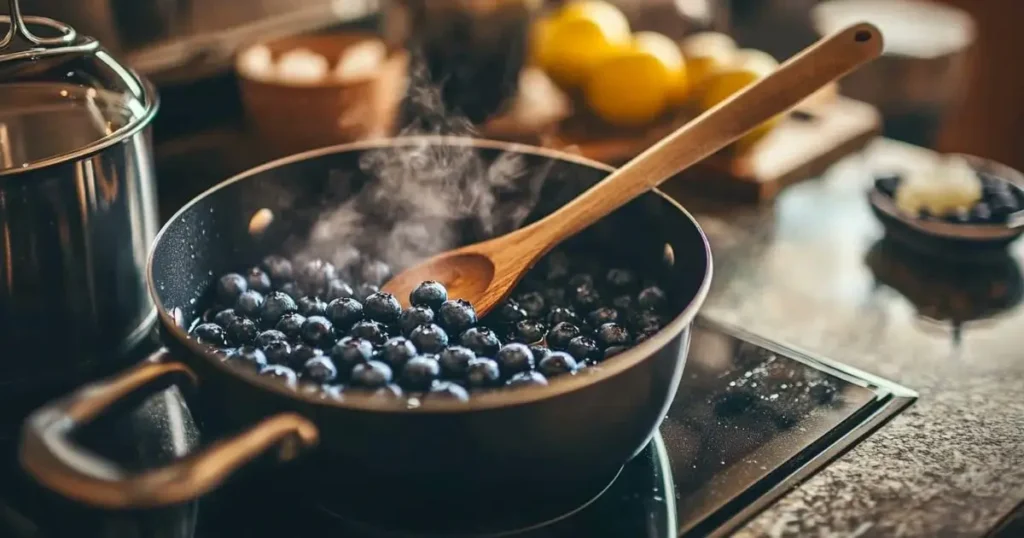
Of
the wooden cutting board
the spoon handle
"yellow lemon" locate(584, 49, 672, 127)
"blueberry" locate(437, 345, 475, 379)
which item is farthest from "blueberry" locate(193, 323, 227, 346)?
"yellow lemon" locate(584, 49, 672, 127)

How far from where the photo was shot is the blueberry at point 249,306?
845 mm

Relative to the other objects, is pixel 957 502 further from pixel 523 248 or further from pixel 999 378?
pixel 523 248

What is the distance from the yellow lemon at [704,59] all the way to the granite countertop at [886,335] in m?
0.19

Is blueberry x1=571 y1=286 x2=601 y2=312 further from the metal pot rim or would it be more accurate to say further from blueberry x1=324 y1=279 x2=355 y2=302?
the metal pot rim

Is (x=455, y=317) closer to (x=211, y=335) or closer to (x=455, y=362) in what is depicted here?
(x=455, y=362)

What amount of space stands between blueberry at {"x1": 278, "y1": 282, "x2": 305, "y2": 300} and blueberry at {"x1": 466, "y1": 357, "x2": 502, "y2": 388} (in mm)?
268

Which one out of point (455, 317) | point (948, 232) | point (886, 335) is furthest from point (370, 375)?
point (948, 232)

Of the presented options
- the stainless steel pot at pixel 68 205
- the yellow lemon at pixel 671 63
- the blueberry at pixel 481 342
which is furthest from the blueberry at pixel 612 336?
the yellow lemon at pixel 671 63

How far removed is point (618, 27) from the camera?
1.52 meters

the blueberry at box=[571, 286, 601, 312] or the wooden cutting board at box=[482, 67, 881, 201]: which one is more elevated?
the blueberry at box=[571, 286, 601, 312]

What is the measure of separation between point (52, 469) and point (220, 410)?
0.14m

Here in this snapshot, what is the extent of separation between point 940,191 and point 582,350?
601 mm

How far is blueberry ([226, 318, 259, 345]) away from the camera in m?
0.82

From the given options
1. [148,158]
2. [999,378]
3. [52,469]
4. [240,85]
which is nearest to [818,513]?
[999,378]
